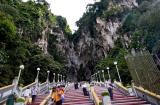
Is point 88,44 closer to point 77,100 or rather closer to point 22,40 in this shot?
point 22,40

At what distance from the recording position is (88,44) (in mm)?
65875

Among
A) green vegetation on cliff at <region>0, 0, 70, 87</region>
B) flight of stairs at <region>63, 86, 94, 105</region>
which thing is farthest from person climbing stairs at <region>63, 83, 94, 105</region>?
green vegetation on cliff at <region>0, 0, 70, 87</region>

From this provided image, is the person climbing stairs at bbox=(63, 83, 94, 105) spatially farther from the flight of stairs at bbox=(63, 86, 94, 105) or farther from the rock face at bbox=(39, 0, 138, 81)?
the rock face at bbox=(39, 0, 138, 81)

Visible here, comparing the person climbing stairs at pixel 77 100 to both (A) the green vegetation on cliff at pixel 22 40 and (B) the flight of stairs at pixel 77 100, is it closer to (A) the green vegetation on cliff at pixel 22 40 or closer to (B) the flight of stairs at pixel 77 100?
(B) the flight of stairs at pixel 77 100

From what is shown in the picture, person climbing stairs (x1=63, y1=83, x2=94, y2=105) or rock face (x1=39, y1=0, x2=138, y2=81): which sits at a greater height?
rock face (x1=39, y1=0, x2=138, y2=81)

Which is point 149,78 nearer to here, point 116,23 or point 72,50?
point 116,23

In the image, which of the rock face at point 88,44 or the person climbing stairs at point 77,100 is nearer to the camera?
the person climbing stairs at point 77,100

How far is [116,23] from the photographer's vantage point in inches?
2266

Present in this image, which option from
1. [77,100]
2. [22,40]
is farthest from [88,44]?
[77,100]

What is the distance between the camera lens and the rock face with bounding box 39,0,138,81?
190 feet

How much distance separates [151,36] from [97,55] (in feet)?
102

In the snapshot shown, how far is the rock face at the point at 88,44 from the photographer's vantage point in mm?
58031

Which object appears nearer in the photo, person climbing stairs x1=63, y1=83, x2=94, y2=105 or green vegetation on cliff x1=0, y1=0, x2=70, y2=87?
person climbing stairs x1=63, y1=83, x2=94, y2=105

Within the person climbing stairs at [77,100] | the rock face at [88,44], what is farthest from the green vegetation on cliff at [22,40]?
the person climbing stairs at [77,100]
